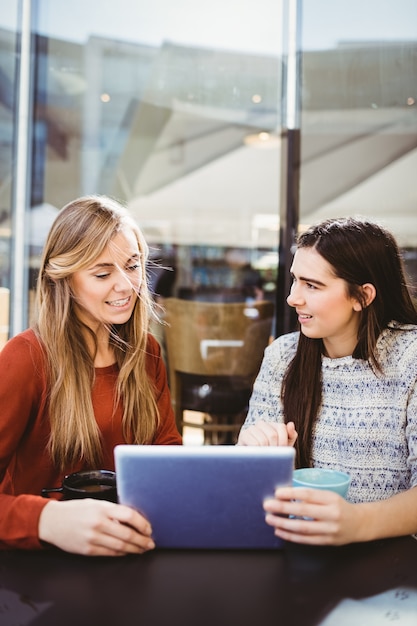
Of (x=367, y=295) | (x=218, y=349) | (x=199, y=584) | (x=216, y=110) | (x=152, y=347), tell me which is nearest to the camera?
(x=199, y=584)

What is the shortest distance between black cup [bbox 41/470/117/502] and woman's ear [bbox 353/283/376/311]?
741mm

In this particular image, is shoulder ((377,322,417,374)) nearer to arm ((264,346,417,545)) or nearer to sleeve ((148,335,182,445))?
arm ((264,346,417,545))

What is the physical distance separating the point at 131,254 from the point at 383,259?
61 centimetres

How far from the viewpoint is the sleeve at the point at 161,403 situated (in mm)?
1627

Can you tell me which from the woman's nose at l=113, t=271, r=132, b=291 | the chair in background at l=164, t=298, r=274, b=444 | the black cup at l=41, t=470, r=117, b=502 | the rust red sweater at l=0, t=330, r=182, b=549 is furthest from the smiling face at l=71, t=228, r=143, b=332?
the chair in background at l=164, t=298, r=274, b=444

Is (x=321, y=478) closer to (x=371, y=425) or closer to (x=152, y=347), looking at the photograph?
(x=371, y=425)

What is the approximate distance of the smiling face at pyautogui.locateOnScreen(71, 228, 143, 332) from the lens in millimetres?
1557

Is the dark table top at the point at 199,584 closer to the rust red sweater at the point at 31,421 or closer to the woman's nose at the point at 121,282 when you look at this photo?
the rust red sweater at the point at 31,421

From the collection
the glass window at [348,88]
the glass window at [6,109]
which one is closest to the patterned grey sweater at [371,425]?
the glass window at [348,88]

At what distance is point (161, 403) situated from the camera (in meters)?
1.67

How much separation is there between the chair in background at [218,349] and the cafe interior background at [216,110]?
148mm

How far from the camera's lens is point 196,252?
550 cm

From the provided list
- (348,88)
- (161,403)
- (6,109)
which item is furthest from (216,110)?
(161,403)

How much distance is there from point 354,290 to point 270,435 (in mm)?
486
